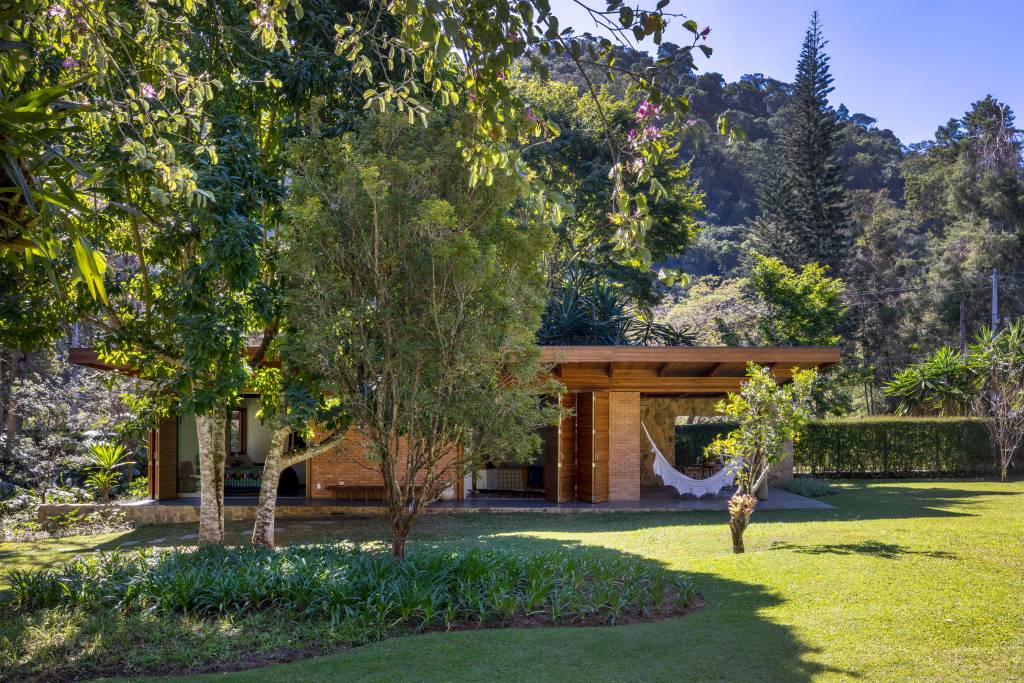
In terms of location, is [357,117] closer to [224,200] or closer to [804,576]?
[224,200]

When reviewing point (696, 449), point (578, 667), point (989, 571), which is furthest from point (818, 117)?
point (578, 667)

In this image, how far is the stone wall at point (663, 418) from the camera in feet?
73.6

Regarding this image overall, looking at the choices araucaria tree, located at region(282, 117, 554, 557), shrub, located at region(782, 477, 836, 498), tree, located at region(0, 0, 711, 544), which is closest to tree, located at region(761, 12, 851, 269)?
shrub, located at region(782, 477, 836, 498)

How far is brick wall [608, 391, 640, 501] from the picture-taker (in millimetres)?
16219

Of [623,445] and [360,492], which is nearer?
[360,492]

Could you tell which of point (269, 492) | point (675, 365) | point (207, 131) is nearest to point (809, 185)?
point (675, 365)

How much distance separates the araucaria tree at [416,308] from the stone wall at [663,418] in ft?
48.8

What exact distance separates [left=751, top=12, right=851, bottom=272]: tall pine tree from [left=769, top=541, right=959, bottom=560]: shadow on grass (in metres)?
24.3

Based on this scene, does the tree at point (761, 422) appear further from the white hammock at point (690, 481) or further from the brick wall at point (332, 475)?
the brick wall at point (332, 475)

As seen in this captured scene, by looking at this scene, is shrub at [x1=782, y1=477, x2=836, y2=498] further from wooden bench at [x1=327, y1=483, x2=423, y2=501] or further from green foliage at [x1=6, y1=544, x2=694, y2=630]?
green foliage at [x1=6, y1=544, x2=694, y2=630]

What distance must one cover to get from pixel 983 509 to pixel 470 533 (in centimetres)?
876

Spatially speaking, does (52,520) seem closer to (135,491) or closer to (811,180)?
(135,491)

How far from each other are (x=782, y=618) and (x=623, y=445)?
9.47 metres

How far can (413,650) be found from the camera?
5918 millimetres
